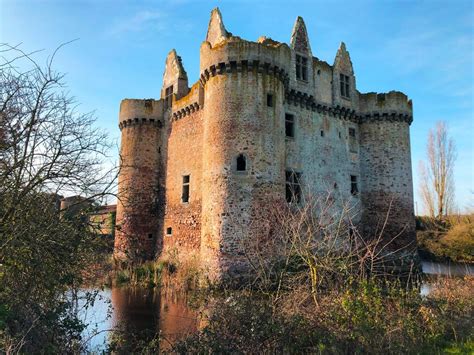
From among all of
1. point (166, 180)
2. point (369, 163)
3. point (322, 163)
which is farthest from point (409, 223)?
point (166, 180)

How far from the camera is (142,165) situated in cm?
2222

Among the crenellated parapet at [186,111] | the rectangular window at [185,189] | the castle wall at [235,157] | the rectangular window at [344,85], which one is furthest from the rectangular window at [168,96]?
the rectangular window at [344,85]

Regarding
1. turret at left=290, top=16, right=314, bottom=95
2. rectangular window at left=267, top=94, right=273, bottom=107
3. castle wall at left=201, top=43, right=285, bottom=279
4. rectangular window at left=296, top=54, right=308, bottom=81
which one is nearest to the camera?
castle wall at left=201, top=43, right=285, bottom=279

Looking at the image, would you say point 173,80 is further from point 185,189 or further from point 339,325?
point 339,325

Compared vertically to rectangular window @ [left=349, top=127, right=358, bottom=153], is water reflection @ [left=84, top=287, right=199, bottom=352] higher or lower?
lower

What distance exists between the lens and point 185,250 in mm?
18969

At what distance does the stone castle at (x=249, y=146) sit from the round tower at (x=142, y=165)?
0.06 metres

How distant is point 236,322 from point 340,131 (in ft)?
51.6

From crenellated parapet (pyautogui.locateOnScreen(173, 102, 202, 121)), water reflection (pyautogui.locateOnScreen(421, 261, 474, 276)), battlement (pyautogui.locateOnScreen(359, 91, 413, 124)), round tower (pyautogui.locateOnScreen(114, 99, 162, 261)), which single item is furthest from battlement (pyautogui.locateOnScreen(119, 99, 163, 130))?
water reflection (pyautogui.locateOnScreen(421, 261, 474, 276))

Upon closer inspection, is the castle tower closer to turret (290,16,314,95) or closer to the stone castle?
the stone castle

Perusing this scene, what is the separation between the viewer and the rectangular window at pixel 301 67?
19266mm

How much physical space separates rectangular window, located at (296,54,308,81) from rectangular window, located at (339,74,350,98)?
2.78 metres

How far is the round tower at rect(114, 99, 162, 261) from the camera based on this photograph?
21.5 meters

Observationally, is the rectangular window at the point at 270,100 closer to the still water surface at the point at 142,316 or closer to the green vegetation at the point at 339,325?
the still water surface at the point at 142,316
